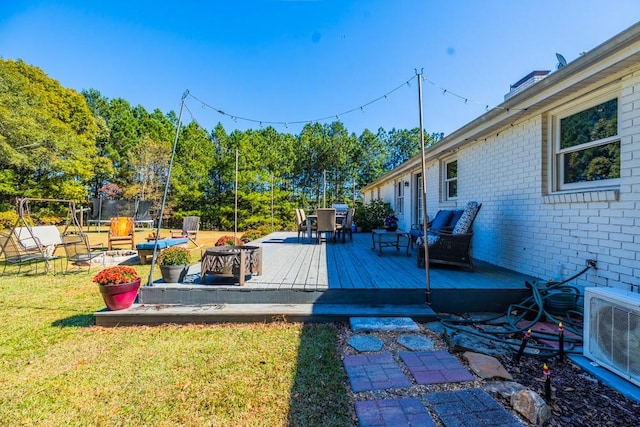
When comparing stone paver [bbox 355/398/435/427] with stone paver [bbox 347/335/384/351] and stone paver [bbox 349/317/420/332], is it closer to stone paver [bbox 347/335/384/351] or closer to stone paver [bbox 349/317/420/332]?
stone paver [bbox 347/335/384/351]

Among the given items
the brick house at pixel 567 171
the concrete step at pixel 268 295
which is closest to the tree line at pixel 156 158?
the brick house at pixel 567 171

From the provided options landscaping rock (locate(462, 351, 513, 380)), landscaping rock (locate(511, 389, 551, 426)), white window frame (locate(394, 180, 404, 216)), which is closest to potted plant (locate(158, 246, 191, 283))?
landscaping rock (locate(462, 351, 513, 380))

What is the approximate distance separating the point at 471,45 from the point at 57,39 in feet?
45.7

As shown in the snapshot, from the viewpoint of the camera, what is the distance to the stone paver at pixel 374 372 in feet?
6.60

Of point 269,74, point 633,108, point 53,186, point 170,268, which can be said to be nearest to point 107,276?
point 170,268

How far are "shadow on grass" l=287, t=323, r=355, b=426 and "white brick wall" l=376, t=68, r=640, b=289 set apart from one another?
9.21 ft

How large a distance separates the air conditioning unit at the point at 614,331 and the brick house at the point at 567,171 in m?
0.89

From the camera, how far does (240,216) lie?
17.9 m

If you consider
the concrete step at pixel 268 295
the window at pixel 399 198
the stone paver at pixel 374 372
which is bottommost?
the stone paver at pixel 374 372

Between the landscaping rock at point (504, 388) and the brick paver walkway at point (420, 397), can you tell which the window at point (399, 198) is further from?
the landscaping rock at point (504, 388)

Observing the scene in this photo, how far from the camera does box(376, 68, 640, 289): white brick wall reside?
2.75 metres

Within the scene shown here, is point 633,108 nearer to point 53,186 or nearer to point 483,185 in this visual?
point 483,185

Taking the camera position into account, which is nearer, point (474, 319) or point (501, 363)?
point (501, 363)

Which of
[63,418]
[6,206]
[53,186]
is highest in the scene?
[53,186]
